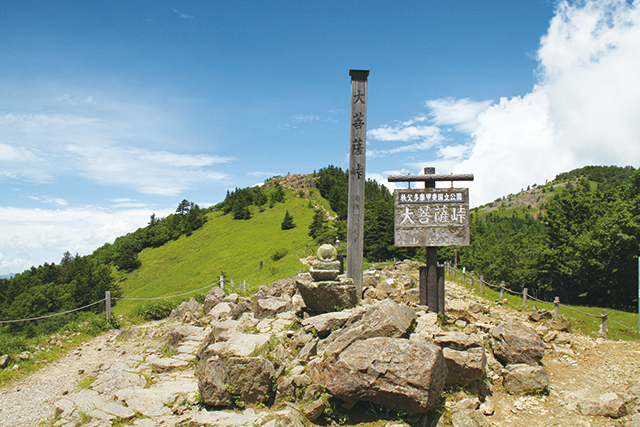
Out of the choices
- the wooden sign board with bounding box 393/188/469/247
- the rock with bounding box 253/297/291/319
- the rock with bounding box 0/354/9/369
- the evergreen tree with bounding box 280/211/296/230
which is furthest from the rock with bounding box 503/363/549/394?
the evergreen tree with bounding box 280/211/296/230

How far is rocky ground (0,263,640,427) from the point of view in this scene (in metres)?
6.22

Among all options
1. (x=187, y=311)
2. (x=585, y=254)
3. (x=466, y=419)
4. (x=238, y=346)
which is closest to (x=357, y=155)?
(x=238, y=346)

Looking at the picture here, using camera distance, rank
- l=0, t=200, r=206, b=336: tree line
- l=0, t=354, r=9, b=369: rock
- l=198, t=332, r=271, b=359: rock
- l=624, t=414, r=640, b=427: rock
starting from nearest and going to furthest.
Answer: l=624, t=414, r=640, b=427: rock → l=198, t=332, r=271, b=359: rock → l=0, t=354, r=9, b=369: rock → l=0, t=200, r=206, b=336: tree line

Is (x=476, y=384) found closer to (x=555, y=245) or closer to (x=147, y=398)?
(x=147, y=398)

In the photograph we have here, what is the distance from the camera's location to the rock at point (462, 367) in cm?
693

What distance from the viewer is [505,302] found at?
1645 cm

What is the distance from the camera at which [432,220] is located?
10.3 m

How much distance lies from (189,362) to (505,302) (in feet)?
47.9

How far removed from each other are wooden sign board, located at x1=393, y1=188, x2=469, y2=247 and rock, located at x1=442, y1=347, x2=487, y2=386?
3.83 metres

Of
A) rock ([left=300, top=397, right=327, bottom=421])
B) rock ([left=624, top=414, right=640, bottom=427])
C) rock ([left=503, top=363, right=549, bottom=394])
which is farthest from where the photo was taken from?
rock ([left=503, top=363, right=549, bottom=394])

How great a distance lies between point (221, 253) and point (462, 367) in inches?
2346

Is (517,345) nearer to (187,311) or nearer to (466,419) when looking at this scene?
(466,419)

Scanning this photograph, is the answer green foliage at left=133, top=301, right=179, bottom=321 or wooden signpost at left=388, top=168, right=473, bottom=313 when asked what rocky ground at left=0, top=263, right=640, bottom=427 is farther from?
green foliage at left=133, top=301, right=179, bottom=321

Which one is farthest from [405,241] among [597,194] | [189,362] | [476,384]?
[597,194]
